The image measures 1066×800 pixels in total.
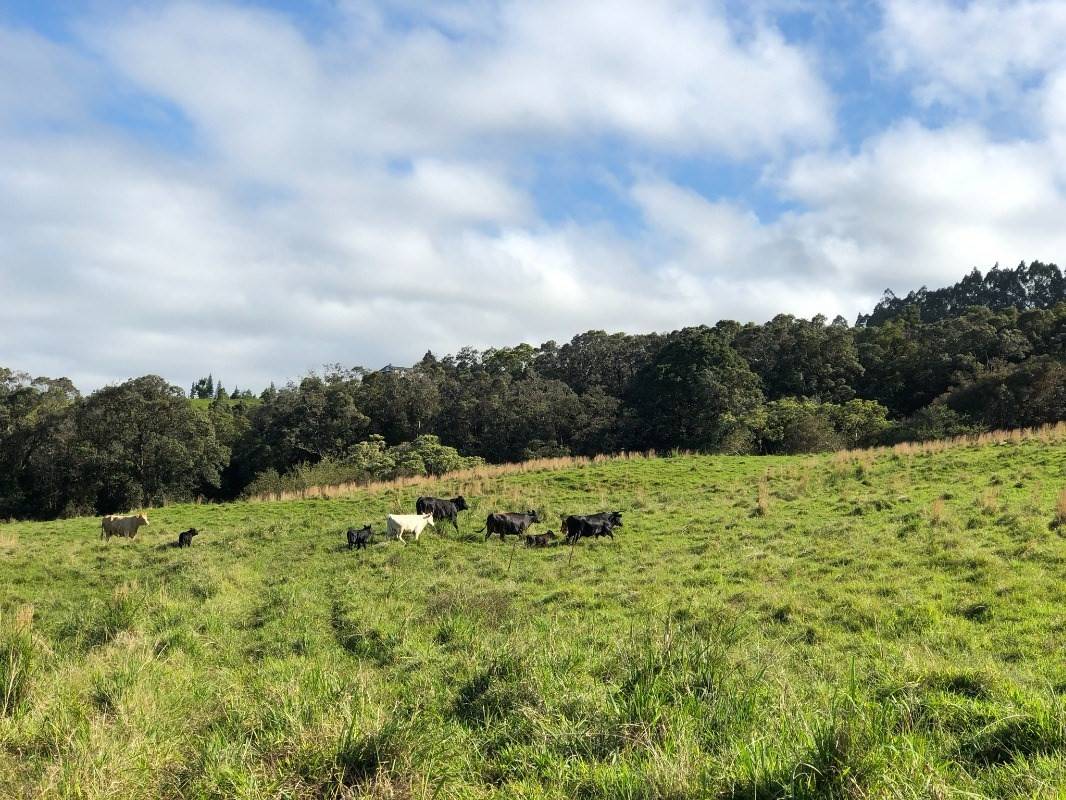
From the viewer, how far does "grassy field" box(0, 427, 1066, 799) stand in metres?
4.07

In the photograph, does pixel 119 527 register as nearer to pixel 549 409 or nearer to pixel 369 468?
pixel 369 468

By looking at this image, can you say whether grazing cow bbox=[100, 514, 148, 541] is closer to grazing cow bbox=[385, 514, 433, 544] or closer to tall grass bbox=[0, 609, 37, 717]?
grazing cow bbox=[385, 514, 433, 544]

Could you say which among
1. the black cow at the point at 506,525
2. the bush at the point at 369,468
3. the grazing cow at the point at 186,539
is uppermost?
the bush at the point at 369,468

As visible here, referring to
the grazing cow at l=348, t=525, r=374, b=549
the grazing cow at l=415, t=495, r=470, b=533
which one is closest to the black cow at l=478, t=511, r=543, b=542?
the grazing cow at l=415, t=495, r=470, b=533

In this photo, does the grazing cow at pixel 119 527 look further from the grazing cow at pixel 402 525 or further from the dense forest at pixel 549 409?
the dense forest at pixel 549 409

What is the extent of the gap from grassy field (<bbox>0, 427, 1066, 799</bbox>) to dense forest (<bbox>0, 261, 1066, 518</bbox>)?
78.1 ft

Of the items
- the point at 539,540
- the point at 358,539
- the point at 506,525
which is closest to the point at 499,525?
the point at 506,525

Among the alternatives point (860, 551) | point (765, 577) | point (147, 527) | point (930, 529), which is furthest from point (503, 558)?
point (147, 527)

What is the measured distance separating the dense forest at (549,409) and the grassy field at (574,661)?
78.1 feet

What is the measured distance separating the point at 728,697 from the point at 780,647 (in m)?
3.21

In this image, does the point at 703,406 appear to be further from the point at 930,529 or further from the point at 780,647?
the point at 780,647

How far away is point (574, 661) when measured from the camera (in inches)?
254

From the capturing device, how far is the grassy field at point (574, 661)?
160 inches

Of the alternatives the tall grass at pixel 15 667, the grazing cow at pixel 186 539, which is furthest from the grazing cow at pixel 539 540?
the tall grass at pixel 15 667
